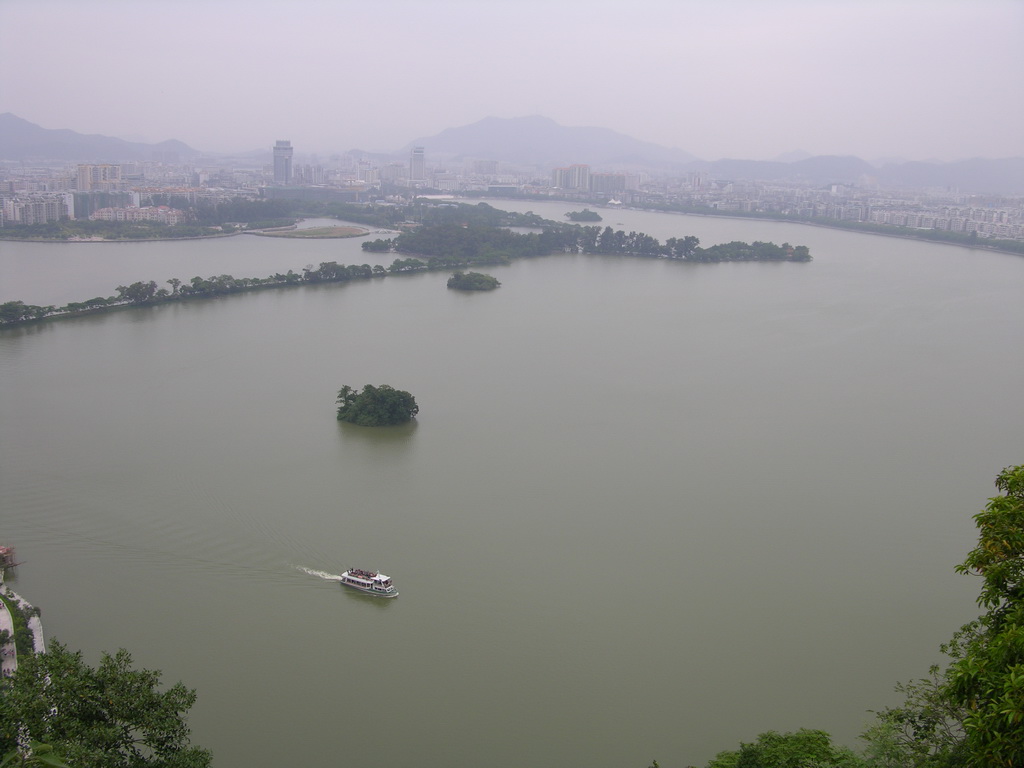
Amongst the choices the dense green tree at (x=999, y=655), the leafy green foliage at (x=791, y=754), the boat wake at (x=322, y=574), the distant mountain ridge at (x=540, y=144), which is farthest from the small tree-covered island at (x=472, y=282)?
the distant mountain ridge at (x=540, y=144)

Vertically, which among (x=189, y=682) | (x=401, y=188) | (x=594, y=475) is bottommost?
(x=189, y=682)

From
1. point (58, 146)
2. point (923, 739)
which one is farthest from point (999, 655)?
point (58, 146)

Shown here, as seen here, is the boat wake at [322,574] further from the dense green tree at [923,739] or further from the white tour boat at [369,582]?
the dense green tree at [923,739]

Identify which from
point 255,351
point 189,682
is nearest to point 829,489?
point 189,682

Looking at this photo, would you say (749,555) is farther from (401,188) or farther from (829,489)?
(401,188)

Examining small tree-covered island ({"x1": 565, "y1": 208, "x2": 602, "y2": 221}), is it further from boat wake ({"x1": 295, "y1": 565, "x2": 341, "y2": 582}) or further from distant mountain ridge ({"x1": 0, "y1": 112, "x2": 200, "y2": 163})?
distant mountain ridge ({"x1": 0, "y1": 112, "x2": 200, "y2": 163})

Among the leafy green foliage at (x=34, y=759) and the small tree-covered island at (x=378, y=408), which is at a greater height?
the leafy green foliage at (x=34, y=759)

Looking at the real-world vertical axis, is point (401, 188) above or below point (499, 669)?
above
